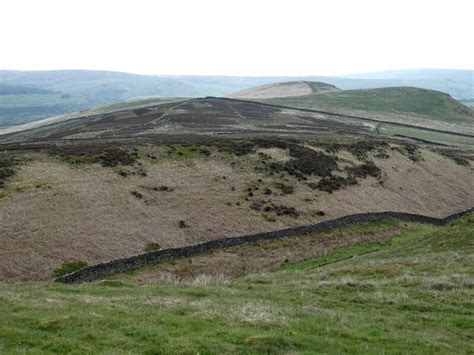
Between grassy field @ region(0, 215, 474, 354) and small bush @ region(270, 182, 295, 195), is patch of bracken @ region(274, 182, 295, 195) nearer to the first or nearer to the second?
small bush @ region(270, 182, 295, 195)

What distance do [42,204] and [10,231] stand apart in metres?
6.70

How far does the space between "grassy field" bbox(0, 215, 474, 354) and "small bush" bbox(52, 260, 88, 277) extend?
37.5ft

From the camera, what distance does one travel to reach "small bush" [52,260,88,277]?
40.2 metres

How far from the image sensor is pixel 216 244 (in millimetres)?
50156

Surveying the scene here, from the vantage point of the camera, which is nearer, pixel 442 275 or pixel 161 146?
pixel 442 275

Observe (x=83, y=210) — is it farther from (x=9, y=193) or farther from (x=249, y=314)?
(x=249, y=314)

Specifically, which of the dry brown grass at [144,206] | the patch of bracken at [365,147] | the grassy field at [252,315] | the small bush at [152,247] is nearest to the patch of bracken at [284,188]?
the dry brown grass at [144,206]

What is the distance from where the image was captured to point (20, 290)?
26.6 meters

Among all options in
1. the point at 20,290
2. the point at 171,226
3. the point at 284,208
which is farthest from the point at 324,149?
the point at 20,290

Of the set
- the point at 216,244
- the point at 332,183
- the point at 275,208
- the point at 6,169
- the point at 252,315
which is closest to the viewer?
the point at 252,315

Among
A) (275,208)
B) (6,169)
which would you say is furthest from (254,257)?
(6,169)

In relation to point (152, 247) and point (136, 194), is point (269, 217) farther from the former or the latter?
point (152, 247)

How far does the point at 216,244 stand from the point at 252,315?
30.2 metres

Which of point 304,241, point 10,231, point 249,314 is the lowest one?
point 304,241
